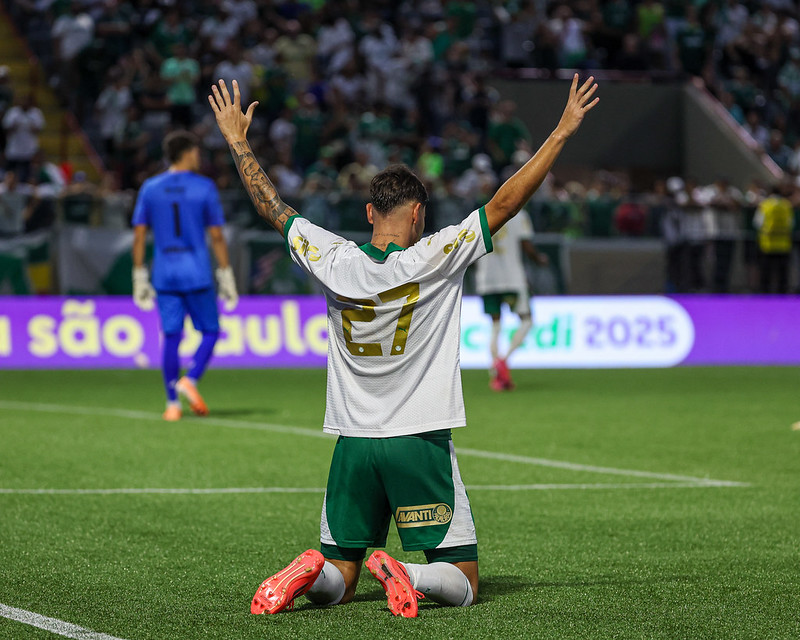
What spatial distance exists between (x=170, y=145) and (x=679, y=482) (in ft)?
16.6

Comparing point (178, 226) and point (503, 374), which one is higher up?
point (178, 226)

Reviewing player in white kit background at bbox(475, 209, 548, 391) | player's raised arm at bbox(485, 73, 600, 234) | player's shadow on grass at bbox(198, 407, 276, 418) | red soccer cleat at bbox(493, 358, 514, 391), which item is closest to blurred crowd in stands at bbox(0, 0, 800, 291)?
player in white kit background at bbox(475, 209, 548, 391)

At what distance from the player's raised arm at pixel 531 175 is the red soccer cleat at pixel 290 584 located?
4.32 feet

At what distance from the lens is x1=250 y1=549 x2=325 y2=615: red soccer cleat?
4547mm

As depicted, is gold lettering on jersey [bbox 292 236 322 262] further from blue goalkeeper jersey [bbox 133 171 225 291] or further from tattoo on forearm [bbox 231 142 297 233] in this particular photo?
blue goalkeeper jersey [bbox 133 171 225 291]

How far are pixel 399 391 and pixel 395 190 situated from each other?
725 millimetres

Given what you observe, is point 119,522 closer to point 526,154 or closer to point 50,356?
point 50,356

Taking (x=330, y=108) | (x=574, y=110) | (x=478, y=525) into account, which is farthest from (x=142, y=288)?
(x=330, y=108)

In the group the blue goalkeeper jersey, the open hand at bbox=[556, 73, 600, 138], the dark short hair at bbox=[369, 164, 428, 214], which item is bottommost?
the blue goalkeeper jersey

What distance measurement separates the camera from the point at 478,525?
6676mm

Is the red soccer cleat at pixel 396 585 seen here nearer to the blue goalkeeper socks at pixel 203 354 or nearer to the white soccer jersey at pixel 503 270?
the blue goalkeeper socks at pixel 203 354

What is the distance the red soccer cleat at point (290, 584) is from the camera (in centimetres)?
455

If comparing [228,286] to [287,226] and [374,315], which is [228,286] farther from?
[374,315]

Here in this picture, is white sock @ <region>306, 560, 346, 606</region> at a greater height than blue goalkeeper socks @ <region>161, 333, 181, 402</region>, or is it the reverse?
white sock @ <region>306, 560, 346, 606</region>
